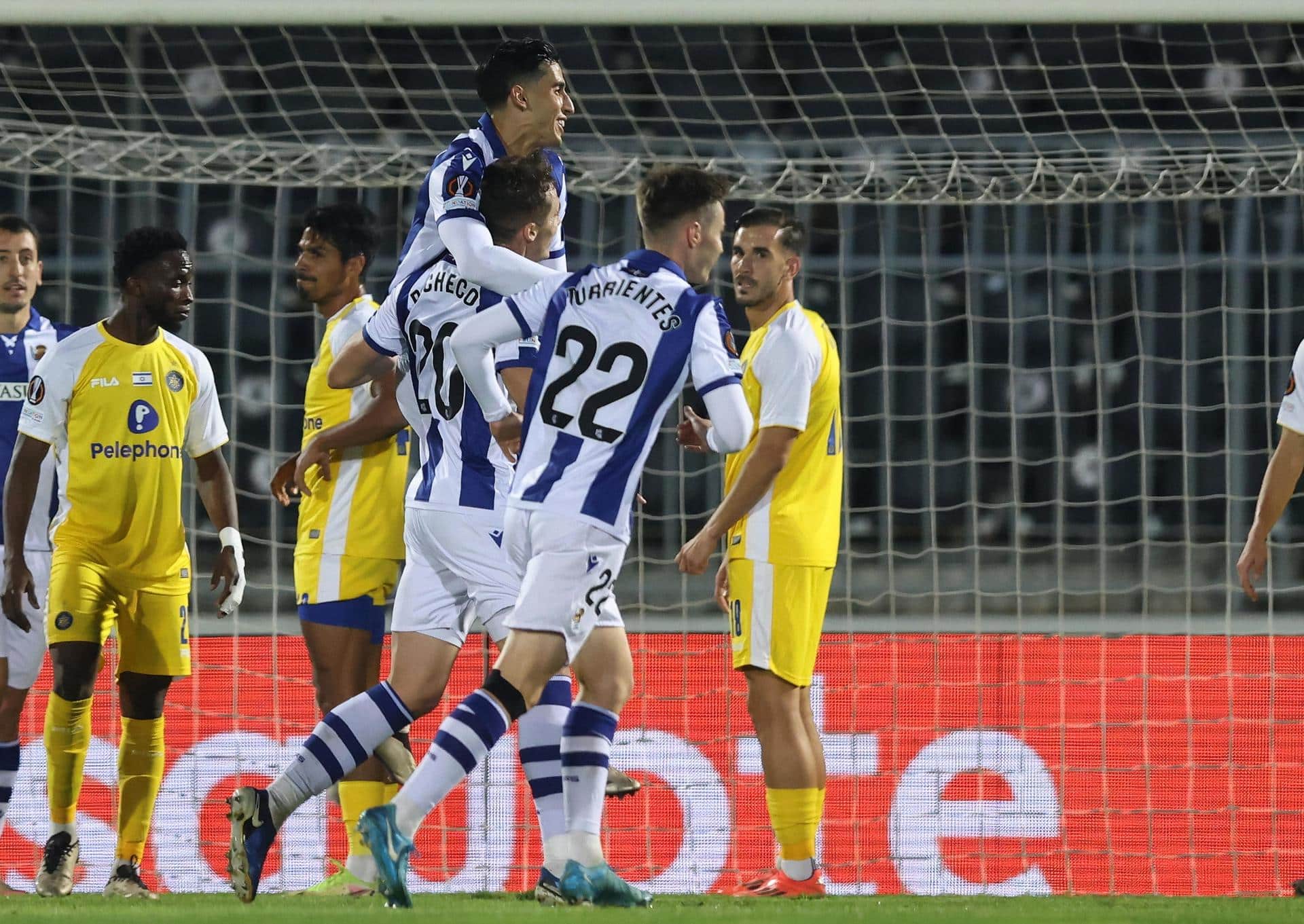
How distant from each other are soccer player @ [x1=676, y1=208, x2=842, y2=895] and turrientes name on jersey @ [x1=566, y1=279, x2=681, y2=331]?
823mm

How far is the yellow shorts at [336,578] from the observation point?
17.9 ft

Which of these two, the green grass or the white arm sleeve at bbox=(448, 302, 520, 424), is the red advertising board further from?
the white arm sleeve at bbox=(448, 302, 520, 424)

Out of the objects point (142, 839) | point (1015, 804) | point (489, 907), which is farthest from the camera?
point (1015, 804)

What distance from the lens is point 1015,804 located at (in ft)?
20.7

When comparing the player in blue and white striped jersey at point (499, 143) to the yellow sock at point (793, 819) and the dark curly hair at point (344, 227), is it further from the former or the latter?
the yellow sock at point (793, 819)

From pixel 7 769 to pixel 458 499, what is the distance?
2037 millimetres

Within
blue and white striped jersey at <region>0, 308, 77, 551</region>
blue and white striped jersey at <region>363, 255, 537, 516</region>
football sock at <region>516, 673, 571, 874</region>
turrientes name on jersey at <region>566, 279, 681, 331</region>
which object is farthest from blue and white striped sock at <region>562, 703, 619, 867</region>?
blue and white striped jersey at <region>0, 308, 77, 551</region>

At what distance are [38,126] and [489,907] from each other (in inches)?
162

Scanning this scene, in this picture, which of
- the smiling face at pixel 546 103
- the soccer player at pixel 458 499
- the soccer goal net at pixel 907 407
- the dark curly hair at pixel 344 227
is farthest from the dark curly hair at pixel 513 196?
the soccer goal net at pixel 907 407

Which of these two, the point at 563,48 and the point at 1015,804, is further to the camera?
the point at 563,48

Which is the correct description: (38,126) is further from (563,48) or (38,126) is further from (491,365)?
(563,48)

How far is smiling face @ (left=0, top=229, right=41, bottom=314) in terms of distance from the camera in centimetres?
607

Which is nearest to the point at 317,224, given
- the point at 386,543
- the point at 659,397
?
the point at 386,543

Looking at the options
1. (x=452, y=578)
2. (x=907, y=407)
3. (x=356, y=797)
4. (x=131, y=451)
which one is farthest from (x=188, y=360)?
(x=907, y=407)
